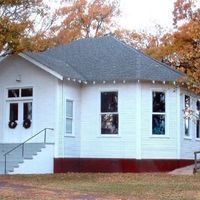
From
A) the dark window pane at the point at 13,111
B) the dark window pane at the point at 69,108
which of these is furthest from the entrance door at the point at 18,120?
the dark window pane at the point at 69,108

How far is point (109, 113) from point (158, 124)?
2.40m

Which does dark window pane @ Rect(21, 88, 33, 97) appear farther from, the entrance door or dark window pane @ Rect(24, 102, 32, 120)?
dark window pane @ Rect(24, 102, 32, 120)

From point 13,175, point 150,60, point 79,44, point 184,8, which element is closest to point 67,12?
point 184,8

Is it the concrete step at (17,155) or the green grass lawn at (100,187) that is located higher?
the concrete step at (17,155)

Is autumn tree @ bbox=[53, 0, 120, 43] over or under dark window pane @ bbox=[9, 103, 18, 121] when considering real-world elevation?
over

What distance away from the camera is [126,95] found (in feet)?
83.3

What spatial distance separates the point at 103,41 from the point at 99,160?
7.60m

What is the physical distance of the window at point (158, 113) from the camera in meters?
25.5

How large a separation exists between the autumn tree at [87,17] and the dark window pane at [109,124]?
65.1 ft

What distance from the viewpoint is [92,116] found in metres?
26.1

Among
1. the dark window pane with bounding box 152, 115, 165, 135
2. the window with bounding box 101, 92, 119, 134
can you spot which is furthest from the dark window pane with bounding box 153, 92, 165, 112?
the window with bounding box 101, 92, 119, 134

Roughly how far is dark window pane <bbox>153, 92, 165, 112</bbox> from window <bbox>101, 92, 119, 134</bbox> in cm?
185

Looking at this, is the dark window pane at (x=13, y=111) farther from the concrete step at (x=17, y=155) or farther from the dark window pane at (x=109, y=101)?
the dark window pane at (x=109, y=101)

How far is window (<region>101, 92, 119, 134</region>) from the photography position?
84.3 ft
